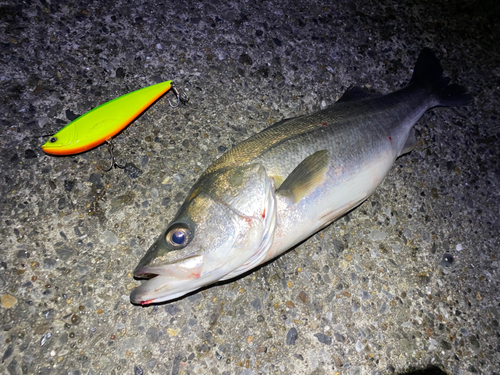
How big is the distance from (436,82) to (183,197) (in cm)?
220

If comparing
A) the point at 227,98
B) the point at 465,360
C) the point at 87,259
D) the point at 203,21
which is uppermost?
the point at 203,21

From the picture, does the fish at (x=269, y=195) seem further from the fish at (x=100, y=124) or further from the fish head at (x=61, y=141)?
the fish head at (x=61, y=141)

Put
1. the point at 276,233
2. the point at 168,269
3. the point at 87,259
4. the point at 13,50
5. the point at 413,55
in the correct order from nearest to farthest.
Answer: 1. the point at 168,269
2. the point at 276,233
3. the point at 87,259
4. the point at 13,50
5. the point at 413,55

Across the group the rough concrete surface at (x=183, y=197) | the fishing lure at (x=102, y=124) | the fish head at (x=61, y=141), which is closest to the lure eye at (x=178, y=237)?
the rough concrete surface at (x=183, y=197)

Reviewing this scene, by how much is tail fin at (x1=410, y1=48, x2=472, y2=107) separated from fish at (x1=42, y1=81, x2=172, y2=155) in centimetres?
207

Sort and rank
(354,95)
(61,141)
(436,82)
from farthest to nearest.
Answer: (436,82) → (354,95) → (61,141)

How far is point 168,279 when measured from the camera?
1.42m

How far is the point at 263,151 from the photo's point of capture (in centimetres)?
172

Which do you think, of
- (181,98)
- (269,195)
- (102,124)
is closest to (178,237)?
(269,195)

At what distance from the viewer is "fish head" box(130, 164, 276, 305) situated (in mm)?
1434

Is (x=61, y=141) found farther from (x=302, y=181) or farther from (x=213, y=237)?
(x=302, y=181)

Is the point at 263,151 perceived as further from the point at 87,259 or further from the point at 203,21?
the point at 203,21

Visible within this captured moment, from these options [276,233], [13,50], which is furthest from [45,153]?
[276,233]

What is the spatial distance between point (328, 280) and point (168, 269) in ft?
3.60
